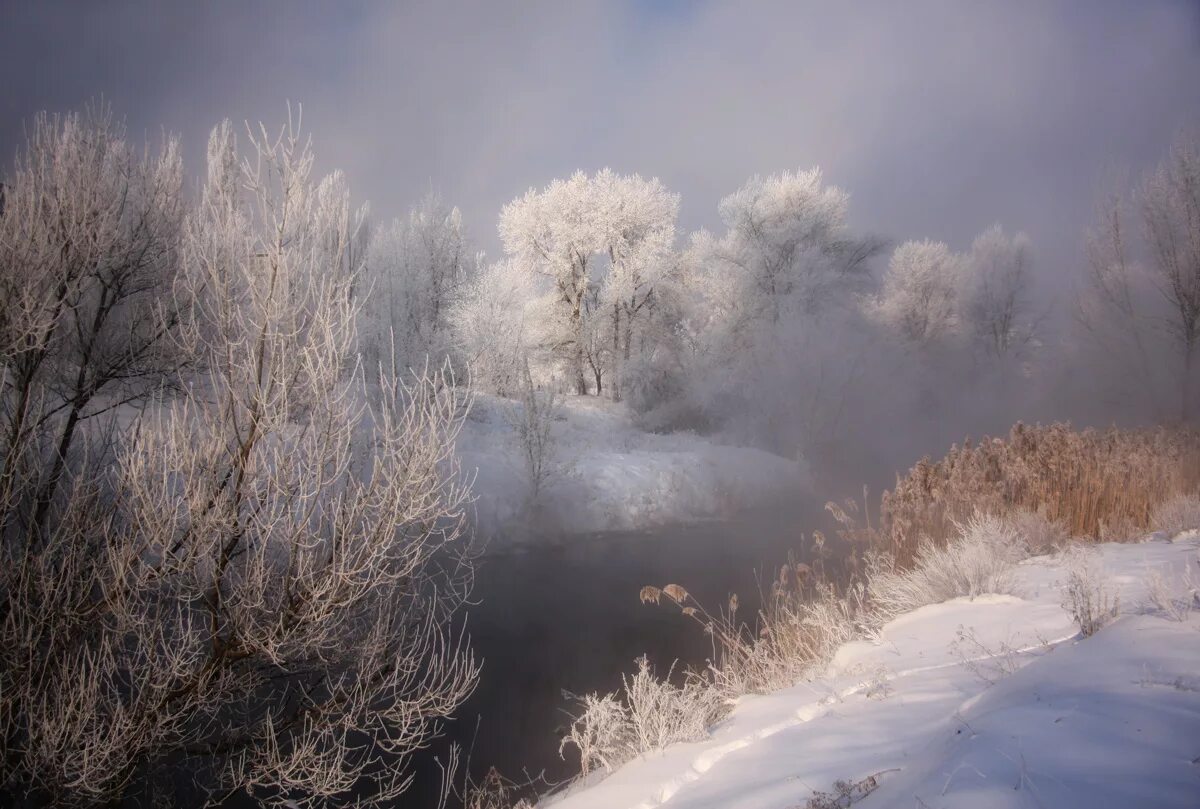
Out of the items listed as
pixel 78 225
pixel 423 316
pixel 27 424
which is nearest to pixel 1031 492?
pixel 27 424

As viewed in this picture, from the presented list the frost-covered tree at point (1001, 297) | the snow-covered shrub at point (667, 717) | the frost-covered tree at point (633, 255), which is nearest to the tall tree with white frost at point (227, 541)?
the snow-covered shrub at point (667, 717)

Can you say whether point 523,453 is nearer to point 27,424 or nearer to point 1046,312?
point 27,424

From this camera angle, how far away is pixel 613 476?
18.0 metres

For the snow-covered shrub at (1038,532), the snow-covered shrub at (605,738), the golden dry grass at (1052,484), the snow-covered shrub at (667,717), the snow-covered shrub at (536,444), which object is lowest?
the snow-covered shrub at (605,738)

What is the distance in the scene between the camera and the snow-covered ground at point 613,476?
1602cm

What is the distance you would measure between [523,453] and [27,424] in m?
12.0

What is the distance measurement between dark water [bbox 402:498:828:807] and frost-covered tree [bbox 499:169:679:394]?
13.4m

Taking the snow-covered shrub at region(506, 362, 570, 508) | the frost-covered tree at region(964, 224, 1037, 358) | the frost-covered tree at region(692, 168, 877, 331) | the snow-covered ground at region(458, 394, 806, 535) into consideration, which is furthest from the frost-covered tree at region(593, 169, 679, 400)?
the frost-covered tree at region(964, 224, 1037, 358)

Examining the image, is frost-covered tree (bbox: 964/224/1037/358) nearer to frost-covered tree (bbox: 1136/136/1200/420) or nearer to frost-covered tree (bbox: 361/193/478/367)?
Answer: frost-covered tree (bbox: 1136/136/1200/420)

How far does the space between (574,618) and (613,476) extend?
299 inches

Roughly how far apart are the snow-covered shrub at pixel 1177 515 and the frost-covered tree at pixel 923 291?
2435cm

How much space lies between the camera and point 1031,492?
7.24 meters

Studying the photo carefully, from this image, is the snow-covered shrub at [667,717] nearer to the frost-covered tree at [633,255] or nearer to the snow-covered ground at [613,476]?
the snow-covered ground at [613,476]

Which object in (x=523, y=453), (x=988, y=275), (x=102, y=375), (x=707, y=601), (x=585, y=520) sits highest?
(x=988, y=275)
